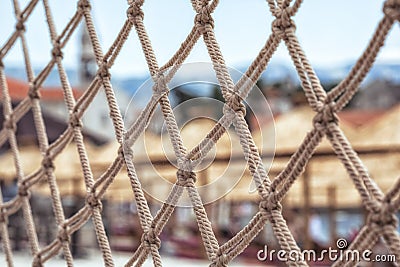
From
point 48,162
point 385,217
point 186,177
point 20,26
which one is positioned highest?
point 20,26

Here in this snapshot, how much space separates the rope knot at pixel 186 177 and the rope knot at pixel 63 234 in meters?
0.21

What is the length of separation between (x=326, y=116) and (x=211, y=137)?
111 mm

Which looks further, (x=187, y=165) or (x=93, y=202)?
(x=93, y=202)

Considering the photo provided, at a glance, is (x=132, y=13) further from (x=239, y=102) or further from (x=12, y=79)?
(x=12, y=79)

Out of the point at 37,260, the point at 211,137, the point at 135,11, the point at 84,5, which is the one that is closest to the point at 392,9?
the point at 211,137

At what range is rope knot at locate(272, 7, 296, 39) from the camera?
1.35 feet

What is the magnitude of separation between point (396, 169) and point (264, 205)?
287cm

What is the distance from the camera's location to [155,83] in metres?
0.53

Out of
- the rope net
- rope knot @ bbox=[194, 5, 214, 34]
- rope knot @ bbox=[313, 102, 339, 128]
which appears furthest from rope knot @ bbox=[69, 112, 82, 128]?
rope knot @ bbox=[313, 102, 339, 128]

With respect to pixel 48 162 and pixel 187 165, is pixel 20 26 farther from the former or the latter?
pixel 187 165

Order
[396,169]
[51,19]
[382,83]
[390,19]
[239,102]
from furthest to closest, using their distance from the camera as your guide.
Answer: [382,83] < [396,169] < [51,19] < [239,102] < [390,19]

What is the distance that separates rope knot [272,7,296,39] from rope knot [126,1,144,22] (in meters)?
0.17

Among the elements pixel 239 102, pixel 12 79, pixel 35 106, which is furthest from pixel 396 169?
pixel 12 79

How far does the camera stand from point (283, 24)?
0.41 meters
